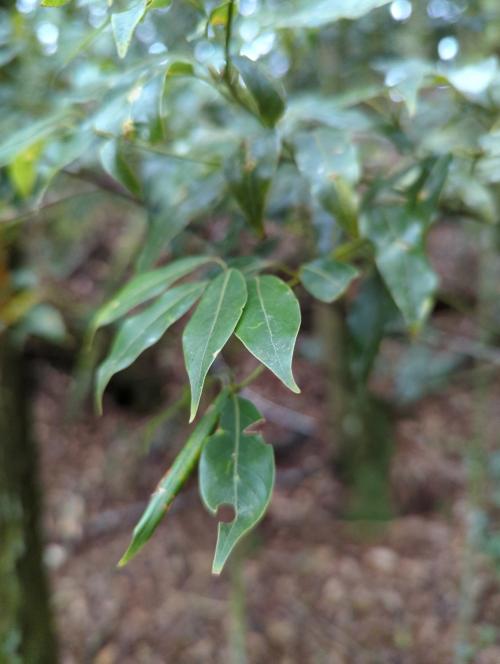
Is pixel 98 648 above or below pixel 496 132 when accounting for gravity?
below

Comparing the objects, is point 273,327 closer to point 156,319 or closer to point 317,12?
point 156,319

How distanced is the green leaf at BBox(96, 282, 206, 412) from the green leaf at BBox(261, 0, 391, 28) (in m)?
0.29

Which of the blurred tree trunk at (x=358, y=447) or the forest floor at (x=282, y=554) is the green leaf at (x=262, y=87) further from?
the blurred tree trunk at (x=358, y=447)

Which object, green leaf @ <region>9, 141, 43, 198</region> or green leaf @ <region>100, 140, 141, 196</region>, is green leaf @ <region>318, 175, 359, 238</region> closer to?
green leaf @ <region>100, 140, 141, 196</region>

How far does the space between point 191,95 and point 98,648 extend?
137cm

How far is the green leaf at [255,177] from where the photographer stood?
719 millimetres

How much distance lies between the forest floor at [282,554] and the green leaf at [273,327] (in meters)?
0.95

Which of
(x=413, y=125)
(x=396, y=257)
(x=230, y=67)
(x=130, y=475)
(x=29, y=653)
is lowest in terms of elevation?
A: (x=130, y=475)

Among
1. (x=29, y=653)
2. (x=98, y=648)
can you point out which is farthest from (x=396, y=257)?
(x=98, y=648)

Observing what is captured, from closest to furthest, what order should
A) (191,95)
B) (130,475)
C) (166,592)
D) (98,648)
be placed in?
(191,95) < (98,648) < (166,592) < (130,475)

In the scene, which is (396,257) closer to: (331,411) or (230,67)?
(230,67)

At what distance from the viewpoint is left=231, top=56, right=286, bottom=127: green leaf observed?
24.9 inches

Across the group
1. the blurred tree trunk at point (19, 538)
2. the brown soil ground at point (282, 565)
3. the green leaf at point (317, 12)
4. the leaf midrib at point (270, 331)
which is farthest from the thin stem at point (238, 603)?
the green leaf at point (317, 12)

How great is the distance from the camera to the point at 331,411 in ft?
7.05
